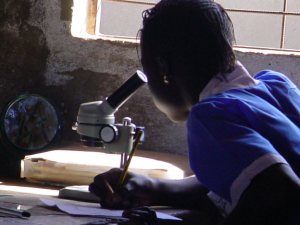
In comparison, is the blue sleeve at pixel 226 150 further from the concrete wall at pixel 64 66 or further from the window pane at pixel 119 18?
the window pane at pixel 119 18

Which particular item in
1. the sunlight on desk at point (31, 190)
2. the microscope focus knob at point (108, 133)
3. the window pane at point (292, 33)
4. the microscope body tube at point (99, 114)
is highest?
the window pane at point (292, 33)

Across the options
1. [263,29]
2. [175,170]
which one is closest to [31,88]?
[175,170]

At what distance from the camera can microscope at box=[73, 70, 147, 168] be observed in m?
1.74

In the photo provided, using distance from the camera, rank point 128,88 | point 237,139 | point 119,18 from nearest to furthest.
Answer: point 237,139
point 128,88
point 119,18

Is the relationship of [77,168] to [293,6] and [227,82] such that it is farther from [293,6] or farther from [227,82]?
[293,6]

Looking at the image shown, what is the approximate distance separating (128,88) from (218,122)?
45 cm

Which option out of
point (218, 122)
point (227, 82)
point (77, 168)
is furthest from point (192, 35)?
point (77, 168)

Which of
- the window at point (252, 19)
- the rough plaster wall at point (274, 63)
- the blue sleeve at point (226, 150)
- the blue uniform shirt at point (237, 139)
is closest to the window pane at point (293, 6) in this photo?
the window at point (252, 19)

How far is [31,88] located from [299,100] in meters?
1.18

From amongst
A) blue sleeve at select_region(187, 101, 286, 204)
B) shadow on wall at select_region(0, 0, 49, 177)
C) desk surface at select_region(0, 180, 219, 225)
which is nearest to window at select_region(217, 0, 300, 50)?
shadow on wall at select_region(0, 0, 49, 177)

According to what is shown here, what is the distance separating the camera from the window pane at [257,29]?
247 cm

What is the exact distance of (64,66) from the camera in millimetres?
2416

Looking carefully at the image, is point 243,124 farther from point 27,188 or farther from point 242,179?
point 27,188

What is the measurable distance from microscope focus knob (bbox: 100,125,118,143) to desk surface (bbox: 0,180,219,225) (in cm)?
18
